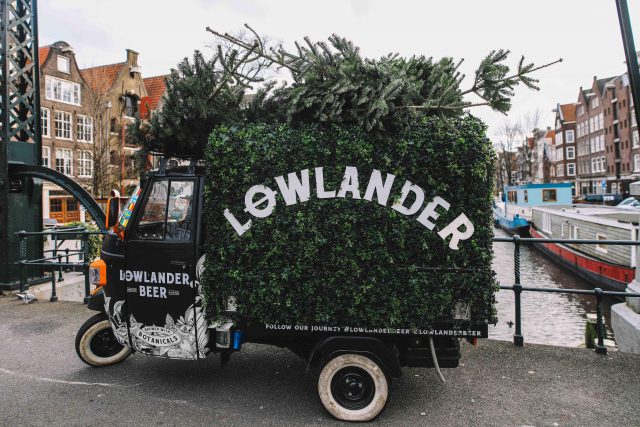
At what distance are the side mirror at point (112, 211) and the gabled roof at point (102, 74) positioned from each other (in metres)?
33.9

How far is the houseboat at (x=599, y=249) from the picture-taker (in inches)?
541

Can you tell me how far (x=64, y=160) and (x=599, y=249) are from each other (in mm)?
35734

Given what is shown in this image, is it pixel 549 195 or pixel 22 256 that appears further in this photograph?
pixel 549 195

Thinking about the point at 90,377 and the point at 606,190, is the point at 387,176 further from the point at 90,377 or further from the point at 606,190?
the point at 606,190

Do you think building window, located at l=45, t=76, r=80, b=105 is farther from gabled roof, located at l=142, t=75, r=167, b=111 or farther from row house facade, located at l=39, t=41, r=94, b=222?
gabled roof, located at l=142, t=75, r=167, b=111

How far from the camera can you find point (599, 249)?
16172 millimetres

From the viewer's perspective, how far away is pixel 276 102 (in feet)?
14.8

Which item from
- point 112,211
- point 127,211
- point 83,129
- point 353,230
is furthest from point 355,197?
point 83,129

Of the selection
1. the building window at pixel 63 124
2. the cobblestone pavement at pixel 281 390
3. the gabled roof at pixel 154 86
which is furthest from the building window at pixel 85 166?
the cobblestone pavement at pixel 281 390

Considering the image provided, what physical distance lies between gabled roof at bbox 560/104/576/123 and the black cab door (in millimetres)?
91075

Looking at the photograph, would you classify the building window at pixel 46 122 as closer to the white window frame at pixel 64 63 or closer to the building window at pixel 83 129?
the building window at pixel 83 129

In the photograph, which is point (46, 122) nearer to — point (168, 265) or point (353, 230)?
point (168, 265)

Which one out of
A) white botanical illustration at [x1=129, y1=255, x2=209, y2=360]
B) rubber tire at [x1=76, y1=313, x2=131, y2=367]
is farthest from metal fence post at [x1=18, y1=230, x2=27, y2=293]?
white botanical illustration at [x1=129, y1=255, x2=209, y2=360]

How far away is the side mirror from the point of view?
4.49 meters
